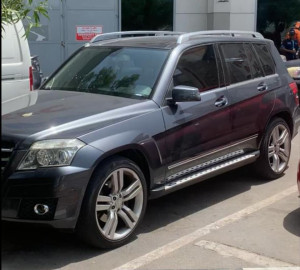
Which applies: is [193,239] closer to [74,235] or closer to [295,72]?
[74,235]

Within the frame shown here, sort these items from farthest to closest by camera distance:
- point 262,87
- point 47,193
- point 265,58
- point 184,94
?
point 265,58, point 262,87, point 184,94, point 47,193

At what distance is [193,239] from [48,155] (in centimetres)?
144

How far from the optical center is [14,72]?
6.09m

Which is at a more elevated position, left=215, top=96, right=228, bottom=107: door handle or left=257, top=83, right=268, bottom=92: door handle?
left=257, top=83, right=268, bottom=92: door handle

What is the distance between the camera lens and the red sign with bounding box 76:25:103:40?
1338cm

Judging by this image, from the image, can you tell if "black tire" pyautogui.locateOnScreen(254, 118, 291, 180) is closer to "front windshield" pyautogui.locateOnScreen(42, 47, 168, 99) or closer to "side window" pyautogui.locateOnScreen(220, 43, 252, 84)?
"side window" pyautogui.locateOnScreen(220, 43, 252, 84)

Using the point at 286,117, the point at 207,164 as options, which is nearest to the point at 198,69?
the point at 207,164

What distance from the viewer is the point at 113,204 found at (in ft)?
13.4

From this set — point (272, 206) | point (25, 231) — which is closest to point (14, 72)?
point (25, 231)

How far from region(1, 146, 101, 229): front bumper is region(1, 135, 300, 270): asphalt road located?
15.3 inches

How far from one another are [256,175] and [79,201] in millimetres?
2977

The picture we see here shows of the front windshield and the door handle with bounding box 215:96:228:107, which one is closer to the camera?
the front windshield

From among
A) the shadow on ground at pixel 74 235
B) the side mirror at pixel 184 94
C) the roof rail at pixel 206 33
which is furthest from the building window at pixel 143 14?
the side mirror at pixel 184 94

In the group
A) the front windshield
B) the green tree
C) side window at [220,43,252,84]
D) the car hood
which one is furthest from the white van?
side window at [220,43,252,84]
